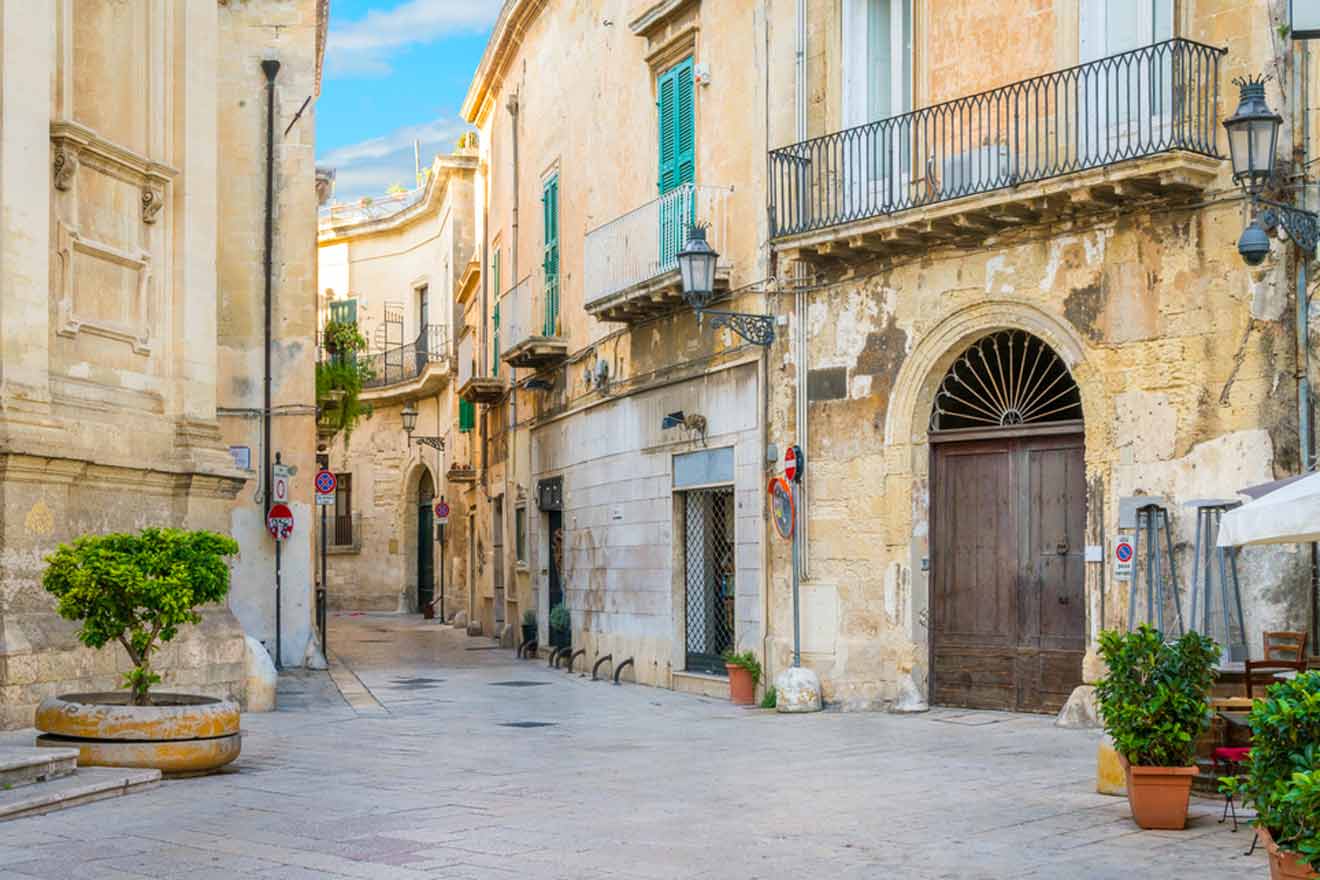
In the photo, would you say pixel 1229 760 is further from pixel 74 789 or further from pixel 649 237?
pixel 649 237

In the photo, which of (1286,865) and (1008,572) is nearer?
(1286,865)

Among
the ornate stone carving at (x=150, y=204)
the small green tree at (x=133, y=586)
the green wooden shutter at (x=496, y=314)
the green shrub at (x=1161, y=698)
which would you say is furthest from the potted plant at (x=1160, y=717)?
the green wooden shutter at (x=496, y=314)

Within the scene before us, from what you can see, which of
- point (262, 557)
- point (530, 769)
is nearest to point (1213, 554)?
point (530, 769)

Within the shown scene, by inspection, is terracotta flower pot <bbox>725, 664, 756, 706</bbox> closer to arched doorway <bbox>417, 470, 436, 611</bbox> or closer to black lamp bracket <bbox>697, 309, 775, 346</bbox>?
black lamp bracket <bbox>697, 309, 775, 346</bbox>

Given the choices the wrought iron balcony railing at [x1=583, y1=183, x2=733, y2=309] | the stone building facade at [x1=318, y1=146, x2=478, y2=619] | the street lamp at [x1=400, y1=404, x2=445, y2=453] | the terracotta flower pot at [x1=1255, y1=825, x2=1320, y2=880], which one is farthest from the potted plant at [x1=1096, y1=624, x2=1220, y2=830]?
the street lamp at [x1=400, y1=404, x2=445, y2=453]

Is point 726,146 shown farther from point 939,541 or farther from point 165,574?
point 165,574

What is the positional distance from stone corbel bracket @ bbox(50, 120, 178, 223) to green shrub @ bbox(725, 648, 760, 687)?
7155 mm

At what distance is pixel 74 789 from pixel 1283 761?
692 cm

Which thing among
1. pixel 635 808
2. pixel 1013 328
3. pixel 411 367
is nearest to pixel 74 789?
pixel 635 808

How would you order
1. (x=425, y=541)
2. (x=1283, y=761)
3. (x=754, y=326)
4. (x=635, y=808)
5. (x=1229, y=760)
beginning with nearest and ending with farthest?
1. (x=1283, y=761)
2. (x=1229, y=760)
3. (x=635, y=808)
4. (x=754, y=326)
5. (x=425, y=541)

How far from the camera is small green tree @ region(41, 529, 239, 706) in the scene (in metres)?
10.7

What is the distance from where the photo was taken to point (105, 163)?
14492 mm

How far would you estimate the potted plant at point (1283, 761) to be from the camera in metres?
5.11

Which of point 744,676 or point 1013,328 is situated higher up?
point 1013,328
